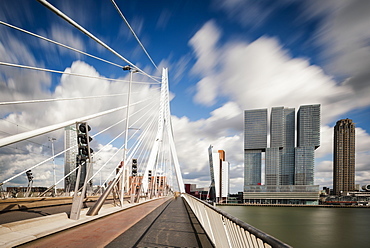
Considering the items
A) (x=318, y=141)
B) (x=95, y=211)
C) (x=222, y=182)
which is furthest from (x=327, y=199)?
(x=95, y=211)

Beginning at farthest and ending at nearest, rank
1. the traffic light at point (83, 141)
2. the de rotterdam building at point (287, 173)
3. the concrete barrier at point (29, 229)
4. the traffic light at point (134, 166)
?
1. the de rotterdam building at point (287, 173)
2. the traffic light at point (134, 166)
3. the traffic light at point (83, 141)
4. the concrete barrier at point (29, 229)

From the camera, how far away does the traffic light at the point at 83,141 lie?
403 inches

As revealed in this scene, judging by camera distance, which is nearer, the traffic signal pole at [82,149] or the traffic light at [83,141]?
the traffic signal pole at [82,149]

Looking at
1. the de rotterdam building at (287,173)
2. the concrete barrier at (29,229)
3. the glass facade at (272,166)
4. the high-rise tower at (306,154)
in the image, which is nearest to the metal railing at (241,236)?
the concrete barrier at (29,229)

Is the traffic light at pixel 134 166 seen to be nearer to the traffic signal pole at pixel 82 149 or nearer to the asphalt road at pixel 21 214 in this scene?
the asphalt road at pixel 21 214

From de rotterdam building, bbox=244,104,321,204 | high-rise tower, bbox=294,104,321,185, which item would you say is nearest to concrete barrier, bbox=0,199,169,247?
de rotterdam building, bbox=244,104,321,204

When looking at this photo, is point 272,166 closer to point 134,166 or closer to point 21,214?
point 134,166

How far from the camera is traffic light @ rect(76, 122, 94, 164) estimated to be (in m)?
10.2

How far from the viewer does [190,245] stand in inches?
235

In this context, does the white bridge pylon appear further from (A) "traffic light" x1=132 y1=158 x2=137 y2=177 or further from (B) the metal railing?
(B) the metal railing

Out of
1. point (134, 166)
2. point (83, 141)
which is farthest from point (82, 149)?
point (134, 166)

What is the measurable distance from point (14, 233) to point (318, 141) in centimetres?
21132

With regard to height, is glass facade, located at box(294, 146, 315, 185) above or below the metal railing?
below

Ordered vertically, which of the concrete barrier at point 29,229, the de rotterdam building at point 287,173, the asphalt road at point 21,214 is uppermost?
the concrete barrier at point 29,229
